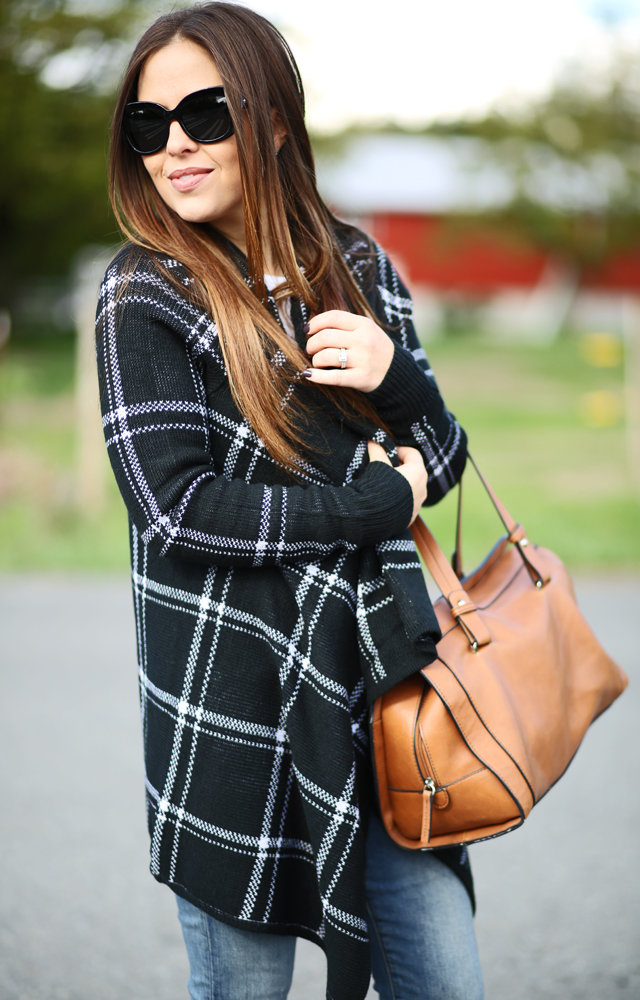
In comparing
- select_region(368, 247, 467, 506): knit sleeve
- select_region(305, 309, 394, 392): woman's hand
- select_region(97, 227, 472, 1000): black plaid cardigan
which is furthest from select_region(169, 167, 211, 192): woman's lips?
select_region(368, 247, 467, 506): knit sleeve

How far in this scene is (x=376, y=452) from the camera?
60.4 inches

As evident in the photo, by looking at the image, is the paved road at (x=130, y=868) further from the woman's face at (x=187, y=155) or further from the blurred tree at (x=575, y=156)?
the blurred tree at (x=575, y=156)

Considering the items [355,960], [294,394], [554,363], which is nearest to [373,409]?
[294,394]

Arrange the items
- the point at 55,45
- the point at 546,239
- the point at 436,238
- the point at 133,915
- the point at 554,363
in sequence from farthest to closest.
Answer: the point at 436,238, the point at 546,239, the point at 554,363, the point at 55,45, the point at 133,915

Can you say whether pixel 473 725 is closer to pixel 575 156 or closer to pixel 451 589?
pixel 451 589

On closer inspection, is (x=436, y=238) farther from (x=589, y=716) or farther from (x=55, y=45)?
(x=589, y=716)

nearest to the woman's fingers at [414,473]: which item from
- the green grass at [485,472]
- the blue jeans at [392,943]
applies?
the blue jeans at [392,943]

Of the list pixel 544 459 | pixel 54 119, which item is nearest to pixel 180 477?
pixel 544 459

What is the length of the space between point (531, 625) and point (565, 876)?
1.70m

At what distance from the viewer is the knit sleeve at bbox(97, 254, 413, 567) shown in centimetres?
135

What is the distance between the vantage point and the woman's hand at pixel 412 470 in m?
1.52

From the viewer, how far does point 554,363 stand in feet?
58.3

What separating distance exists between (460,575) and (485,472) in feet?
22.8

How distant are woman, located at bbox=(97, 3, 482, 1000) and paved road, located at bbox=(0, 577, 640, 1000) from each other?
1.12 meters
